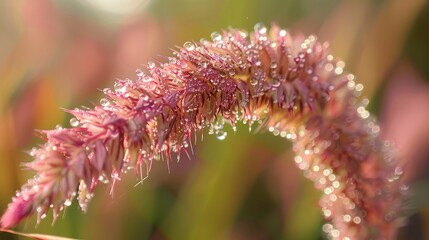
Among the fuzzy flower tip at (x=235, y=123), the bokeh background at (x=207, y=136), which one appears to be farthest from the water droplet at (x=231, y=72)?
the bokeh background at (x=207, y=136)

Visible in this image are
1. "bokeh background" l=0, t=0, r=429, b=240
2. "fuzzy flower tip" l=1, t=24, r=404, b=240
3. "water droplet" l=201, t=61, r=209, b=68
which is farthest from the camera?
"bokeh background" l=0, t=0, r=429, b=240

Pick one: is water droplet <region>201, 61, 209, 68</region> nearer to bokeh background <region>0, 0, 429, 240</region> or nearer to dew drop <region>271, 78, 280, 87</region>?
dew drop <region>271, 78, 280, 87</region>

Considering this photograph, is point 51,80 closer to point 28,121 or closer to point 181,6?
point 28,121

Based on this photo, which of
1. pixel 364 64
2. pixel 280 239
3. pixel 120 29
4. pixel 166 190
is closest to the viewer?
pixel 280 239

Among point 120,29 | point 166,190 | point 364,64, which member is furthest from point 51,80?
point 364,64

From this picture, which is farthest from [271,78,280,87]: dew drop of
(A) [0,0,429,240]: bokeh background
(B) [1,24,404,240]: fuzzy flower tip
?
(A) [0,0,429,240]: bokeh background
